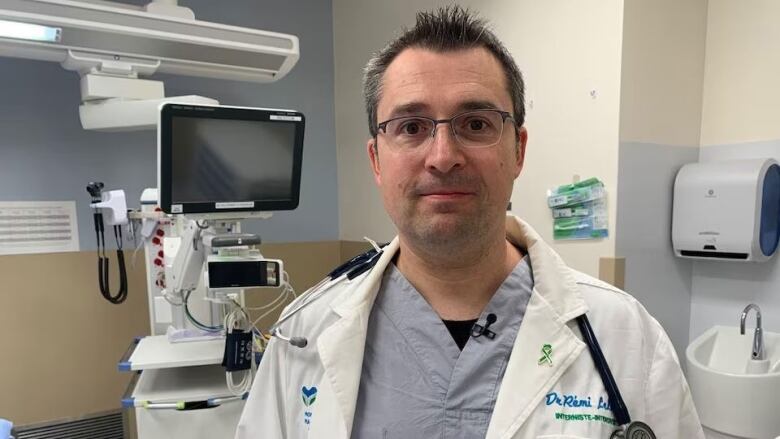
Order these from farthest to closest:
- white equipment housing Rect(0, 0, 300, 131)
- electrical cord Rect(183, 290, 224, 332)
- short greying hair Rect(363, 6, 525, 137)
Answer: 1. electrical cord Rect(183, 290, 224, 332)
2. white equipment housing Rect(0, 0, 300, 131)
3. short greying hair Rect(363, 6, 525, 137)

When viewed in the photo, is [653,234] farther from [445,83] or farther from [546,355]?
[445,83]

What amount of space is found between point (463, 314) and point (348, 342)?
0.24 metres

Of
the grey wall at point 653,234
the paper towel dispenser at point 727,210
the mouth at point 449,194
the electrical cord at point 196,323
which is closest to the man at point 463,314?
the mouth at point 449,194

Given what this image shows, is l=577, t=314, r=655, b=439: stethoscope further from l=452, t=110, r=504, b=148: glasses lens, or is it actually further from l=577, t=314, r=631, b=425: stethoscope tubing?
l=452, t=110, r=504, b=148: glasses lens

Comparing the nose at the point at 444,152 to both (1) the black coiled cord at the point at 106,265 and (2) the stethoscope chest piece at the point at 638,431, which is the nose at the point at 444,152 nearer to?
(2) the stethoscope chest piece at the point at 638,431

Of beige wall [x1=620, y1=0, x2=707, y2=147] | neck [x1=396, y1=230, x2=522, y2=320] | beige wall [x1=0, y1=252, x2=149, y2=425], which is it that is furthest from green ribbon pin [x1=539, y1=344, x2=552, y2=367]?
beige wall [x1=0, y1=252, x2=149, y2=425]

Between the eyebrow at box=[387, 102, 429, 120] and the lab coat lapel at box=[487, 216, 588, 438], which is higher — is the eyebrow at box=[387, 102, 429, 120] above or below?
above

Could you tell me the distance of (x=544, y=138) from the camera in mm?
2020

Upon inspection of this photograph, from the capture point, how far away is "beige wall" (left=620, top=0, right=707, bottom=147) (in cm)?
176

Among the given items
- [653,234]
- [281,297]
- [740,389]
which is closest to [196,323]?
[281,297]

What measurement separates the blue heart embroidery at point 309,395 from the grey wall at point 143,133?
2.08 m

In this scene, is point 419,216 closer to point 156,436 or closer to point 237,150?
point 237,150

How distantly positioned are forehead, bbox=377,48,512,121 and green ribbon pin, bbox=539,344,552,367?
46 centimetres

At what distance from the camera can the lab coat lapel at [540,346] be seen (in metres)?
0.88
